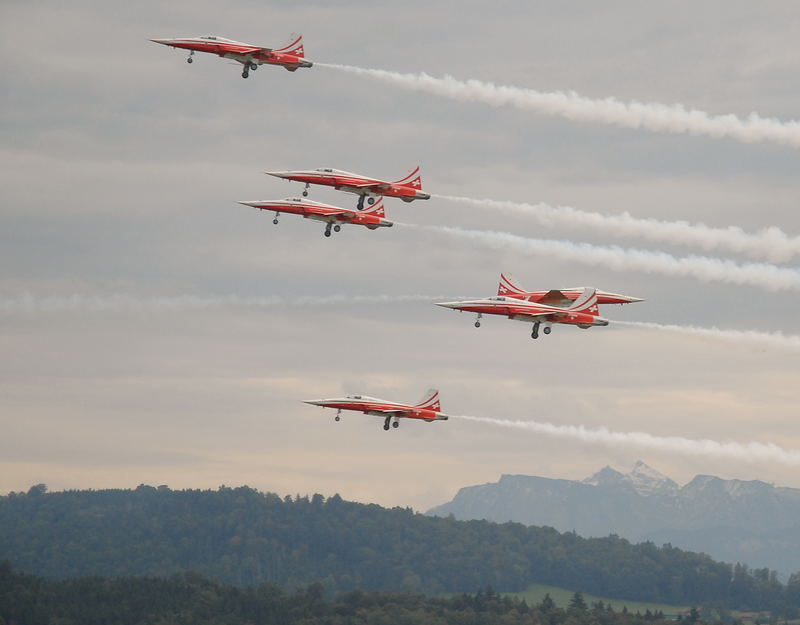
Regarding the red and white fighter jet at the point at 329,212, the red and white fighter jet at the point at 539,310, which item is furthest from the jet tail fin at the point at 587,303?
the red and white fighter jet at the point at 329,212

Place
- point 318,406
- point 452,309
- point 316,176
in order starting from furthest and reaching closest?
→ point 318,406, point 316,176, point 452,309

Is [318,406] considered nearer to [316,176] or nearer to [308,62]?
[316,176]

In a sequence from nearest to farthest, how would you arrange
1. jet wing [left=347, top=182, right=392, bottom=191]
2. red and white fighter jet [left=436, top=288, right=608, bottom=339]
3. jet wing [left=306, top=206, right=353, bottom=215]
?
red and white fighter jet [left=436, top=288, right=608, bottom=339] → jet wing [left=347, top=182, right=392, bottom=191] → jet wing [left=306, top=206, right=353, bottom=215]

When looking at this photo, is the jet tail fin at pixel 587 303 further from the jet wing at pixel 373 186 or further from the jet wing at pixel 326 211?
the jet wing at pixel 326 211

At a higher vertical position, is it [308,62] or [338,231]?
[308,62]

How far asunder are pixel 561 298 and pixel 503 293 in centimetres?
645

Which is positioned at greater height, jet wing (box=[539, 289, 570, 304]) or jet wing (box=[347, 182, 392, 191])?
jet wing (box=[347, 182, 392, 191])

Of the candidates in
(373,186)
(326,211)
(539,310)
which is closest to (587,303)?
(539,310)

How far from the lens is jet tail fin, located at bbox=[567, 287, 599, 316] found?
156625 millimetres

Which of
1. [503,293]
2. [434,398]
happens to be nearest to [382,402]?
[434,398]

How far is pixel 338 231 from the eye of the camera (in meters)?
163

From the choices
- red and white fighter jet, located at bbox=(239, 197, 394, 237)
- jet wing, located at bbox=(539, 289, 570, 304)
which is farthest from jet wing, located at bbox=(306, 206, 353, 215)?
jet wing, located at bbox=(539, 289, 570, 304)

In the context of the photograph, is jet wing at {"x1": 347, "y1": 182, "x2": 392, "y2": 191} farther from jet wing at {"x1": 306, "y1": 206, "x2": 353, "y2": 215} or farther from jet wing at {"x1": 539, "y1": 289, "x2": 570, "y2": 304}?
jet wing at {"x1": 539, "y1": 289, "x2": 570, "y2": 304}

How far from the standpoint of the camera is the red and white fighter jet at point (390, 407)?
171000 millimetres
